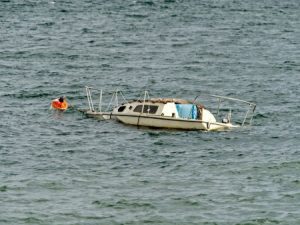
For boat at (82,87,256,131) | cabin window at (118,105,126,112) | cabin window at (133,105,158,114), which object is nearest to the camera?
boat at (82,87,256,131)

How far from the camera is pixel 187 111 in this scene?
63.2 m

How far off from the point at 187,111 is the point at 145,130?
140 inches

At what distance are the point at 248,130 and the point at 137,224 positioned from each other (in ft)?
78.1

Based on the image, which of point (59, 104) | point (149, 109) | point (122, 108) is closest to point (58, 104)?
point (59, 104)

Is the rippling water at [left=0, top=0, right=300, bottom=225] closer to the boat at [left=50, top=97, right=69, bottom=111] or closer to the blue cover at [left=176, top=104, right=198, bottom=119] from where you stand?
the boat at [left=50, top=97, right=69, bottom=111]

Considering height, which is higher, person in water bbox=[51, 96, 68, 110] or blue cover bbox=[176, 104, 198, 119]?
blue cover bbox=[176, 104, 198, 119]

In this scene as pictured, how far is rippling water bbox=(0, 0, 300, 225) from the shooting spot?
4381 centimetres

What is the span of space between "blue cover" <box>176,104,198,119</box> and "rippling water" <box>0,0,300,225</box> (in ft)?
6.95

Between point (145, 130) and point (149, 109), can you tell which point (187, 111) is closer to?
point (149, 109)

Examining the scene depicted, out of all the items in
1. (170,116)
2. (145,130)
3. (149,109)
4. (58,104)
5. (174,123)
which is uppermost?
(149,109)

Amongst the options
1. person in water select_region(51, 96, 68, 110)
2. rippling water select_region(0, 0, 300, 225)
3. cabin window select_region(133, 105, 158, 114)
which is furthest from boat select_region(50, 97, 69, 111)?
cabin window select_region(133, 105, 158, 114)

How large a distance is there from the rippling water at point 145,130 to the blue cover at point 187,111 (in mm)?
2118

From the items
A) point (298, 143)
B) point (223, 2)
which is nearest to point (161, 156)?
point (298, 143)

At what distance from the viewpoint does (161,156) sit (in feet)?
179
